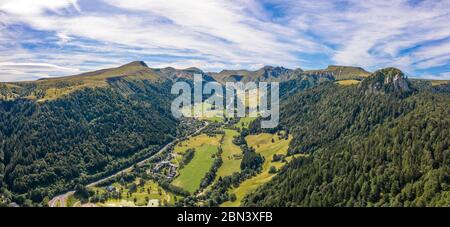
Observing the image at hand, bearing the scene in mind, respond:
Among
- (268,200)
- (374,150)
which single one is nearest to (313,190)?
(268,200)

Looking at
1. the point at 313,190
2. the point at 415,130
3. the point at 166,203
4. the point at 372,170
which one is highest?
the point at 415,130

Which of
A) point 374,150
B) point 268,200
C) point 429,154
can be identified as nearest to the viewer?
point 429,154
